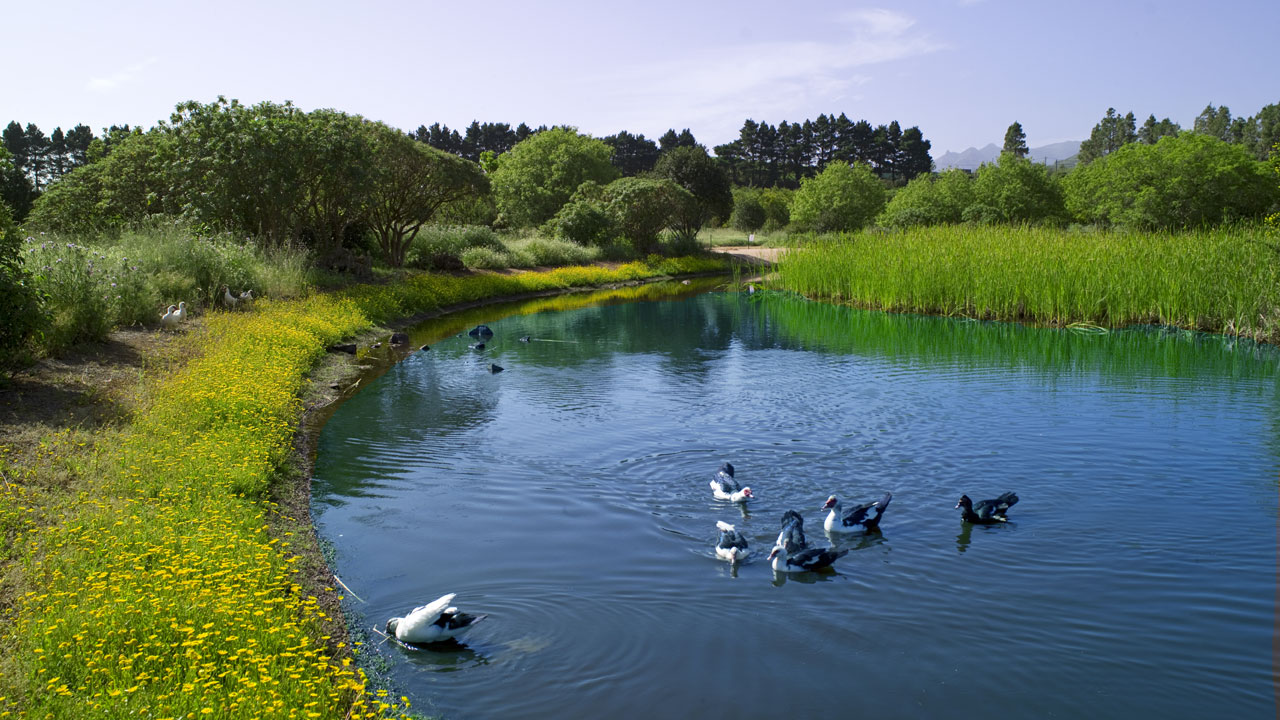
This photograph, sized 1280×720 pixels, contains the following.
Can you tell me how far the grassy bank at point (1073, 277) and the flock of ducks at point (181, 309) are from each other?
18918 mm

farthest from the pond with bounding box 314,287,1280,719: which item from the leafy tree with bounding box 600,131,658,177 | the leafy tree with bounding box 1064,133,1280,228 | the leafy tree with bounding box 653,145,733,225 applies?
the leafy tree with bounding box 600,131,658,177

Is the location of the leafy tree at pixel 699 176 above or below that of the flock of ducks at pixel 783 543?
above

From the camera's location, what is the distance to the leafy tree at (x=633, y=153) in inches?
4715

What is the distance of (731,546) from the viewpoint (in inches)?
316

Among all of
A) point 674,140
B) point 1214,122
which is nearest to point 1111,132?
point 1214,122

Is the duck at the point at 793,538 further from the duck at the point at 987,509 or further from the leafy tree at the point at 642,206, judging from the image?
the leafy tree at the point at 642,206

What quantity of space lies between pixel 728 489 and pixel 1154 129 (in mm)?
102692

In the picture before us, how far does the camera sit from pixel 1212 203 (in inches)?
1410

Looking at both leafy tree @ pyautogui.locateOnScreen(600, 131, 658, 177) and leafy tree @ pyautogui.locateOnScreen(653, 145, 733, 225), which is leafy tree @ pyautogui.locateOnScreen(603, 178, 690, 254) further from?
leafy tree @ pyautogui.locateOnScreen(600, 131, 658, 177)

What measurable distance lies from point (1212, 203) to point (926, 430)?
31202 millimetres

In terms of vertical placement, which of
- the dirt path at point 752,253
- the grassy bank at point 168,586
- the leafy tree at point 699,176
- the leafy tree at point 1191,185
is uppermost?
the leafy tree at point 699,176

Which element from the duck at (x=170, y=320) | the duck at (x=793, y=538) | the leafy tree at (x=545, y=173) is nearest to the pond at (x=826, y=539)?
the duck at (x=793, y=538)

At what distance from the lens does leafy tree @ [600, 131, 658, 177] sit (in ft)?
393

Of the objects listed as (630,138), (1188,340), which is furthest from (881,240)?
(630,138)
